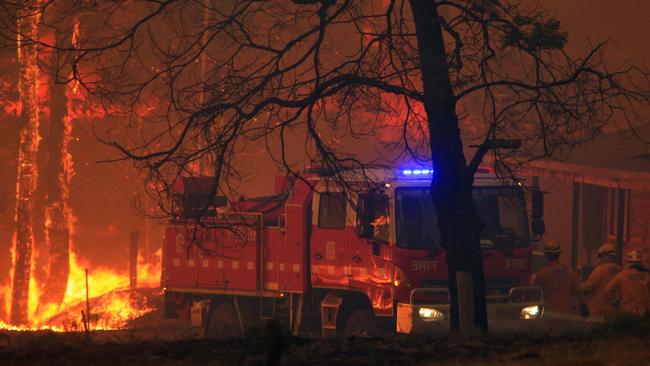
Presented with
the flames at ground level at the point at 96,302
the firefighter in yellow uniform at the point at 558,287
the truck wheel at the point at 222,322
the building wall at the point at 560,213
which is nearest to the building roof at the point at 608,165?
the building wall at the point at 560,213

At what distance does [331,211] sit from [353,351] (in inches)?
261

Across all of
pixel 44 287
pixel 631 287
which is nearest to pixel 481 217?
pixel 631 287

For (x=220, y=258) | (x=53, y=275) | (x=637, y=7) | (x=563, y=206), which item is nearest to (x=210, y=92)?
(x=220, y=258)

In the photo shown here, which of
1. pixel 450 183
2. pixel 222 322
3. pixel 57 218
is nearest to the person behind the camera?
pixel 450 183

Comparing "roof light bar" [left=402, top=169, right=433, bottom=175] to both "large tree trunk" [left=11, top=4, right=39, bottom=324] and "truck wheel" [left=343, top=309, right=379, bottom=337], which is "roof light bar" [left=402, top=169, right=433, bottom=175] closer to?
"truck wheel" [left=343, top=309, right=379, bottom=337]

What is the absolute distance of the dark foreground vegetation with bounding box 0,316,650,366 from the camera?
9242mm

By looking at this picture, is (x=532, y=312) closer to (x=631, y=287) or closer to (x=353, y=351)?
(x=631, y=287)

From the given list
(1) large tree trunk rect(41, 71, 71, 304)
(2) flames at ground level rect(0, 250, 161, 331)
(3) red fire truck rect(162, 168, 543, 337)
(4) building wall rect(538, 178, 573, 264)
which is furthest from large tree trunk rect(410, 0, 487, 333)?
(1) large tree trunk rect(41, 71, 71, 304)

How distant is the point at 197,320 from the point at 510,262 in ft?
18.6

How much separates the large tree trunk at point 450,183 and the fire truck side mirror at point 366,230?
5.76ft

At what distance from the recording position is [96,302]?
30984mm

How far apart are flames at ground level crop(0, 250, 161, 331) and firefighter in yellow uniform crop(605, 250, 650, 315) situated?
6.64 m

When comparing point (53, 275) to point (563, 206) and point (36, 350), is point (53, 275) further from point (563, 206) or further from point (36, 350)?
point (36, 350)

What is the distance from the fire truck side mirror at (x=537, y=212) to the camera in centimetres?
1530
